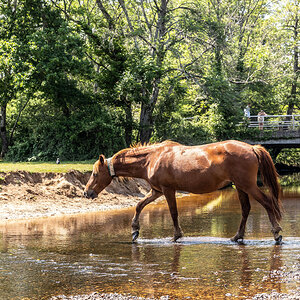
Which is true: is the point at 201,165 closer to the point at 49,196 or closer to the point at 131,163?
the point at 131,163

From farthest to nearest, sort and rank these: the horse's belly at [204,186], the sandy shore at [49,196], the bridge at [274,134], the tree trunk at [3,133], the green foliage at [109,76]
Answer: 1. the bridge at [274,134]
2. the tree trunk at [3,133]
3. the green foliage at [109,76]
4. the sandy shore at [49,196]
5. the horse's belly at [204,186]

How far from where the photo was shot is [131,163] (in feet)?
37.9

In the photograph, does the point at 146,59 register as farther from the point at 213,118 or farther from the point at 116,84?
the point at 213,118

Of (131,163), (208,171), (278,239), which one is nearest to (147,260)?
(208,171)

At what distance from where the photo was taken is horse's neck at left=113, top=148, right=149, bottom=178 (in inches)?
453

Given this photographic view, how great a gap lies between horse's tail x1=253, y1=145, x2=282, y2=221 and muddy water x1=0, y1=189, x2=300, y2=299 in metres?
0.73

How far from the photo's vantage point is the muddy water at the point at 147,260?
655 cm

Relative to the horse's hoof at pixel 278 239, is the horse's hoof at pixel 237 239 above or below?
below

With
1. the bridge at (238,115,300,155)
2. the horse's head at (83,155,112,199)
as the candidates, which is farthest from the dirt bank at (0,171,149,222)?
the bridge at (238,115,300,155)

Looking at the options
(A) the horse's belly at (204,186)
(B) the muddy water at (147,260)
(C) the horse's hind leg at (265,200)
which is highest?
(A) the horse's belly at (204,186)

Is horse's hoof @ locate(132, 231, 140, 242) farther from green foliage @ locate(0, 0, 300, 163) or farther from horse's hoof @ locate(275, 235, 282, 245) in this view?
green foliage @ locate(0, 0, 300, 163)

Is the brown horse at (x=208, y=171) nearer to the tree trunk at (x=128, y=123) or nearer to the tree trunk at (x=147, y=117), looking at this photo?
the tree trunk at (x=128, y=123)

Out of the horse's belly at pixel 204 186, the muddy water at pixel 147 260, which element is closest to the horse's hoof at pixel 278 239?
the muddy water at pixel 147 260

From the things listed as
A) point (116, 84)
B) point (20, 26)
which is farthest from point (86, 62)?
point (20, 26)
